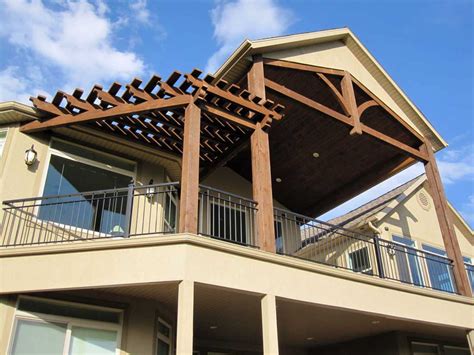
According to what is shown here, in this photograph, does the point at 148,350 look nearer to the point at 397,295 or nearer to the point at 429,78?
the point at 397,295

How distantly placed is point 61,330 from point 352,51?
398 inches

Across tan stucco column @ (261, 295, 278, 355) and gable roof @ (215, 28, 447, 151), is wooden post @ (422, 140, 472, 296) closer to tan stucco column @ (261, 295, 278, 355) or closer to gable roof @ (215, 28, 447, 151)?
gable roof @ (215, 28, 447, 151)

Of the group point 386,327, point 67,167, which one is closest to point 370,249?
point 386,327

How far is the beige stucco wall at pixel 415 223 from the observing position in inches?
533

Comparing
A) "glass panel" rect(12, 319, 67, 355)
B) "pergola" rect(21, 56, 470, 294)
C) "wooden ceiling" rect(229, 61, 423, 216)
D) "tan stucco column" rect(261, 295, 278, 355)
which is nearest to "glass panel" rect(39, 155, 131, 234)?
"pergola" rect(21, 56, 470, 294)

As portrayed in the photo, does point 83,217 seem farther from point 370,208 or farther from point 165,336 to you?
point 370,208

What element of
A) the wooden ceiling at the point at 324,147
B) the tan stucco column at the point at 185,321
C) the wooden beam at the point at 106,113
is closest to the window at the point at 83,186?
the wooden beam at the point at 106,113

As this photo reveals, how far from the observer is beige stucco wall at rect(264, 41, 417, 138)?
10.7 metres

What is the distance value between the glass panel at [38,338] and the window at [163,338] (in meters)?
1.77

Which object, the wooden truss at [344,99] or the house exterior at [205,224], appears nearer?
the house exterior at [205,224]

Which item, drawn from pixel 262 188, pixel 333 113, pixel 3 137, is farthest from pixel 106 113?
pixel 333 113

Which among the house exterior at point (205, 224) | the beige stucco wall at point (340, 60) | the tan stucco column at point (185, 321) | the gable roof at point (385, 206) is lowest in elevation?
the tan stucco column at point (185, 321)

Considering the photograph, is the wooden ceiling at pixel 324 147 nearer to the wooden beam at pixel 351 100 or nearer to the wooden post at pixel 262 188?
the wooden beam at pixel 351 100

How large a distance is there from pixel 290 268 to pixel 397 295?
2.93 m
